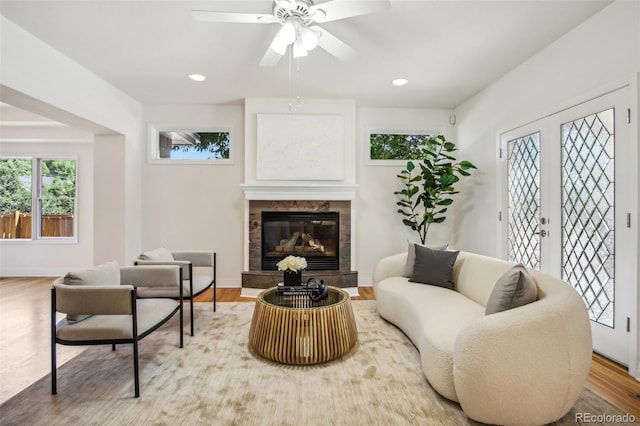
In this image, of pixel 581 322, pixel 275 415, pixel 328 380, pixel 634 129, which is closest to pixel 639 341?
pixel 581 322

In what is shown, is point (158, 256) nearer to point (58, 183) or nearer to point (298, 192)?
point (298, 192)

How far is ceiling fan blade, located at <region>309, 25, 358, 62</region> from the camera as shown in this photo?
2192 mm

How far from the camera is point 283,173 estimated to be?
4.21 meters

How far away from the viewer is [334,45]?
7.61 feet

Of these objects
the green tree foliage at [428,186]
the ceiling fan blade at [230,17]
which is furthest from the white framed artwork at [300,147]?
the ceiling fan blade at [230,17]

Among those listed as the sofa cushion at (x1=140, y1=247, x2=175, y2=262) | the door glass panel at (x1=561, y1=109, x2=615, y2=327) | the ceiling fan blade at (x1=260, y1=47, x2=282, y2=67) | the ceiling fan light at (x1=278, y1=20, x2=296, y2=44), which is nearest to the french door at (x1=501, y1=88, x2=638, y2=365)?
the door glass panel at (x1=561, y1=109, x2=615, y2=327)

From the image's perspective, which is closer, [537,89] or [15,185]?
[537,89]

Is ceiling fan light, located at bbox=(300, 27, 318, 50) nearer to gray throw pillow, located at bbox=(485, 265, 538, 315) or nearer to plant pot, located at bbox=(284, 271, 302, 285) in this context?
plant pot, located at bbox=(284, 271, 302, 285)

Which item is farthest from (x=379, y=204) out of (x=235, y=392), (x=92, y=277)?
(x=92, y=277)

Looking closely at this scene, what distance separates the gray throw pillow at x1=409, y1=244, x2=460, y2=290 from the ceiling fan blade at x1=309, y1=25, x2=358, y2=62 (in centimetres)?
200

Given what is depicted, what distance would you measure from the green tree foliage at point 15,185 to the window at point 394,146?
596 cm

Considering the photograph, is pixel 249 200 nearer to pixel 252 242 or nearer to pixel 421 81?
pixel 252 242

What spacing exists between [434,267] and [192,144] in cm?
391

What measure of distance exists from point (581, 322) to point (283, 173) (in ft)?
11.4
